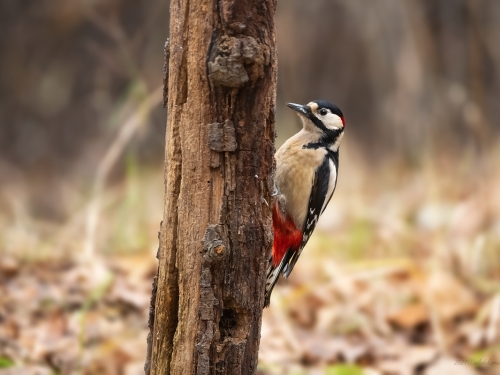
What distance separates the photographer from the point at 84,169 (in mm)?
5383

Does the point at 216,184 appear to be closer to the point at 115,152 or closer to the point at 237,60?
the point at 237,60

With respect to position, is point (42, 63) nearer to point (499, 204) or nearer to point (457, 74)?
point (457, 74)

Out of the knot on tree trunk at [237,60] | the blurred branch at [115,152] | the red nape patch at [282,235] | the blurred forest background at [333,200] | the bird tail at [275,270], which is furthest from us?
the blurred branch at [115,152]

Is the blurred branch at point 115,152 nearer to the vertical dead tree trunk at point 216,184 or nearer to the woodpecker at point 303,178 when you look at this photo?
the woodpecker at point 303,178

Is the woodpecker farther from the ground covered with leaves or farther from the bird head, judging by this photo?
the ground covered with leaves

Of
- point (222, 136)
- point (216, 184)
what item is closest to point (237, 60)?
point (222, 136)

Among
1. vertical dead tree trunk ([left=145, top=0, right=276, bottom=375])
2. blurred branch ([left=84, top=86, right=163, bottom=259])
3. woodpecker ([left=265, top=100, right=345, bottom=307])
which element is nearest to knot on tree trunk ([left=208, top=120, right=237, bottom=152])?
vertical dead tree trunk ([left=145, top=0, right=276, bottom=375])

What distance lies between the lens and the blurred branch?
169 inches

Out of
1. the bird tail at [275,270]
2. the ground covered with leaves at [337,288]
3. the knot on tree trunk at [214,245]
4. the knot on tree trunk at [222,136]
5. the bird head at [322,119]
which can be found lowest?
the ground covered with leaves at [337,288]

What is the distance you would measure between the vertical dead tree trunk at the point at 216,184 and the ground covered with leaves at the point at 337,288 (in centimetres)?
156

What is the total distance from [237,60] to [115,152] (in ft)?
10.0

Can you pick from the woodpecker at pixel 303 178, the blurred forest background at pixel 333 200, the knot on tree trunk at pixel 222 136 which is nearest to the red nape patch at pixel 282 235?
the woodpecker at pixel 303 178

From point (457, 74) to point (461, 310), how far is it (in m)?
2.37

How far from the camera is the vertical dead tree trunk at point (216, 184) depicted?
1.81 metres
